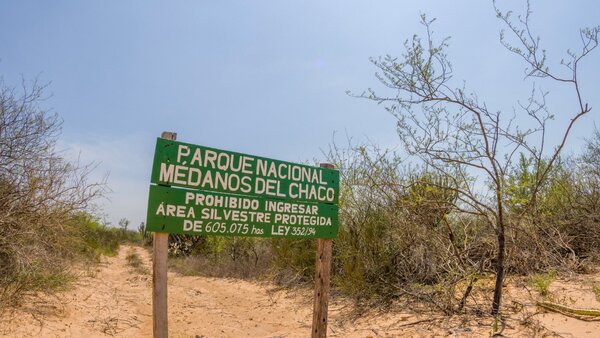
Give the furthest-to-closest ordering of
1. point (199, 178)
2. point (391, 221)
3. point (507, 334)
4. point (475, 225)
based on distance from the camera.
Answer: point (391, 221), point (475, 225), point (507, 334), point (199, 178)

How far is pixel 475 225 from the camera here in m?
6.88

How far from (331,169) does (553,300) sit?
363 cm

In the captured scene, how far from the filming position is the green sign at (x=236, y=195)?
3477 millimetres

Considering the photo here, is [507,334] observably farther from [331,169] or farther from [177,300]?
[177,300]

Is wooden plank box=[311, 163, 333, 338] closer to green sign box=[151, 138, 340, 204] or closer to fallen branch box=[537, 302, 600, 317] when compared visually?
green sign box=[151, 138, 340, 204]

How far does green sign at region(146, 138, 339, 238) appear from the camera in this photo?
348cm

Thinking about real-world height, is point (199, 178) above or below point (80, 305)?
above

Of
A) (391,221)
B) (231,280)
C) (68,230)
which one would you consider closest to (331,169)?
(391,221)

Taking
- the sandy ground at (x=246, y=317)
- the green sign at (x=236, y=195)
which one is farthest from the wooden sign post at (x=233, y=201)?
the sandy ground at (x=246, y=317)

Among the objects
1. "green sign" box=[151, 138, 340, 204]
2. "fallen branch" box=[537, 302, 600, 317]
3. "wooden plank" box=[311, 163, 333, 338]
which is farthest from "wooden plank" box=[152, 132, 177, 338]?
"fallen branch" box=[537, 302, 600, 317]

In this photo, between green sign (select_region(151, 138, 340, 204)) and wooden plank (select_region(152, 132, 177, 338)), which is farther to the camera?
green sign (select_region(151, 138, 340, 204))

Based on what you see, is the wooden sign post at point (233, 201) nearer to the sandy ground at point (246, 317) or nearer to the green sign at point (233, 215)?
the green sign at point (233, 215)

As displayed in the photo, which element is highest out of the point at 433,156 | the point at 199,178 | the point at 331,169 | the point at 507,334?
the point at 433,156

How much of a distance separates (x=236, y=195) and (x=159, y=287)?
43.3 inches
